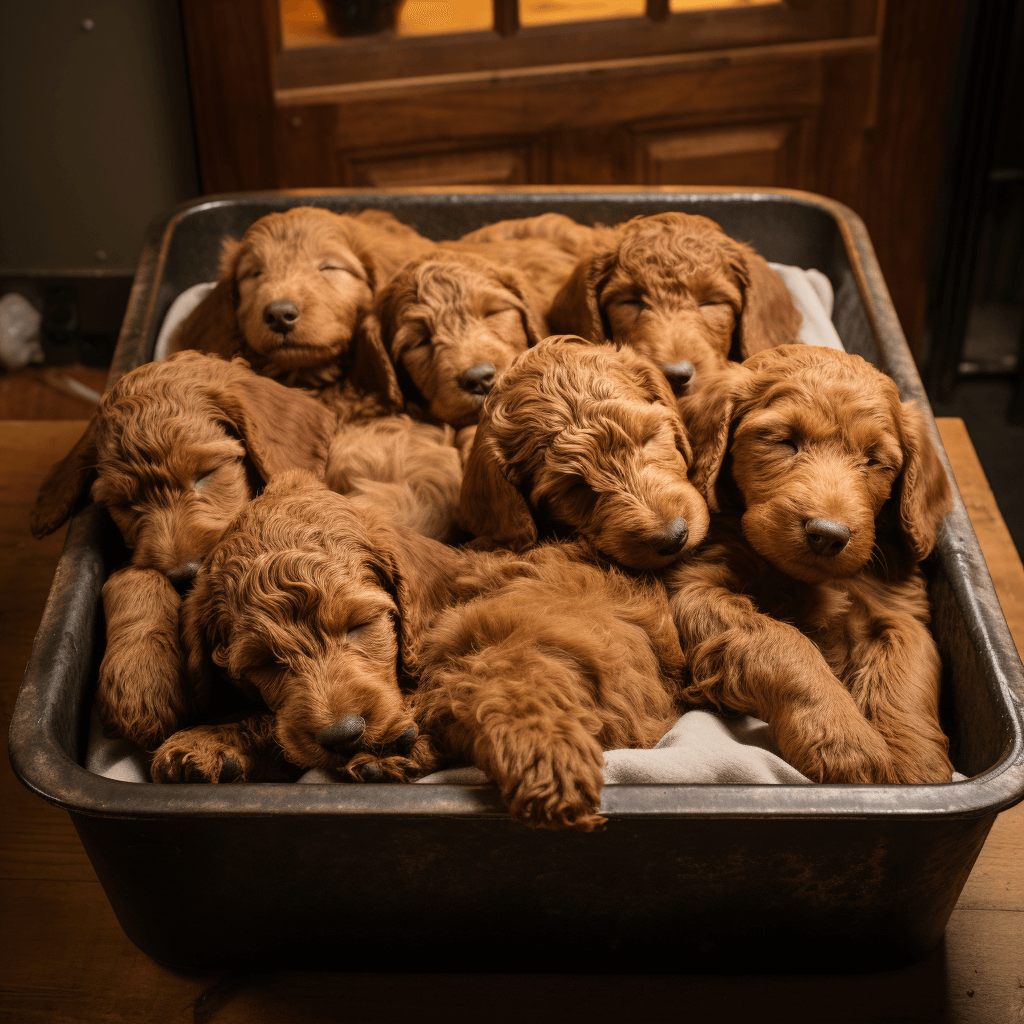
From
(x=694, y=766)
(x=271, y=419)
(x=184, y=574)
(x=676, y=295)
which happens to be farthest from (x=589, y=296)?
(x=694, y=766)

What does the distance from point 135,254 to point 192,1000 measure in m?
4.27

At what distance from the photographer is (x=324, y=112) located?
448 centimetres

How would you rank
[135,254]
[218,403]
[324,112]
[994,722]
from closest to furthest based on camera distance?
[994,722]
[218,403]
[324,112]
[135,254]

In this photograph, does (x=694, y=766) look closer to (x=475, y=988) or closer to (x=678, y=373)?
(x=475, y=988)

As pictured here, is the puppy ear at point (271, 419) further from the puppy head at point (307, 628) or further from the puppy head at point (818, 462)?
the puppy head at point (818, 462)

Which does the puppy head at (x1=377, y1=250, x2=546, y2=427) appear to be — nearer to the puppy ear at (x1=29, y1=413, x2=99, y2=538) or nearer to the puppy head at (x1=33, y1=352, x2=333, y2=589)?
the puppy head at (x1=33, y1=352, x2=333, y2=589)

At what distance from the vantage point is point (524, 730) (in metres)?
1.51

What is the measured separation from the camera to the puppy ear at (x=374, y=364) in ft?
8.23

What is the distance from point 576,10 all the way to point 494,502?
131 inches

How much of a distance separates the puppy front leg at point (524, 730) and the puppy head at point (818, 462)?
0.50 meters

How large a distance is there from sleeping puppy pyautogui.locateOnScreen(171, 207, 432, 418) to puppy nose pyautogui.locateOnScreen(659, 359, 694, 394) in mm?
671

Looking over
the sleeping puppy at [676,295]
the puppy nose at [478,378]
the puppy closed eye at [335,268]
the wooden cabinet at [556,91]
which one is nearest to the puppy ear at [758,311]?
the sleeping puppy at [676,295]

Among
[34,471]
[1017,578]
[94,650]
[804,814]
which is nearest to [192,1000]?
[94,650]

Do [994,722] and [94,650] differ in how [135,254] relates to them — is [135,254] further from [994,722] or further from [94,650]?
[994,722]
